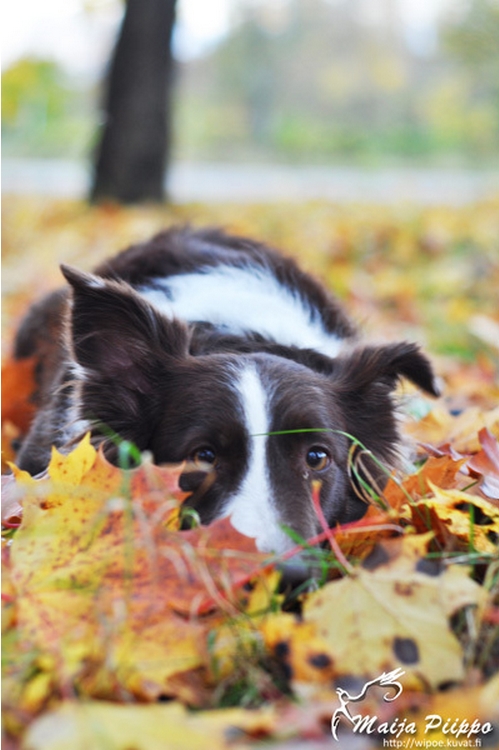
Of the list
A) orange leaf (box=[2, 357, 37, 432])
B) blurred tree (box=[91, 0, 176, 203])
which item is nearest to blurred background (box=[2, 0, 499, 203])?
blurred tree (box=[91, 0, 176, 203])

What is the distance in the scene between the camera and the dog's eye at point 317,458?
279 cm

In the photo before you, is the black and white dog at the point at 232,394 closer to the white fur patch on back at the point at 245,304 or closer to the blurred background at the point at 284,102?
the white fur patch on back at the point at 245,304

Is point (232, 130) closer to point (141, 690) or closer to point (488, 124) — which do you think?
point (488, 124)

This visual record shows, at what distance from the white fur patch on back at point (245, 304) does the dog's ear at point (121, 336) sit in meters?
0.36

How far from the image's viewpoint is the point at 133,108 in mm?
12219

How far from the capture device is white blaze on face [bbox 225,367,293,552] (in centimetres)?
236

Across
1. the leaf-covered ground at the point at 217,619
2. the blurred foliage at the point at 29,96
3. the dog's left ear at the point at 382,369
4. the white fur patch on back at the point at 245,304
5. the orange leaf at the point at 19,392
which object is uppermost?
the blurred foliage at the point at 29,96

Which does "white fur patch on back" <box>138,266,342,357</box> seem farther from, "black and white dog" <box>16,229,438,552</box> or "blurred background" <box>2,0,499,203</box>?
"blurred background" <box>2,0,499,203</box>

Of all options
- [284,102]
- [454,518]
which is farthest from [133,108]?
[284,102]

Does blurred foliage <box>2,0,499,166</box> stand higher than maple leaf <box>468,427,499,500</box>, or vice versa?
blurred foliage <box>2,0,499,166</box>

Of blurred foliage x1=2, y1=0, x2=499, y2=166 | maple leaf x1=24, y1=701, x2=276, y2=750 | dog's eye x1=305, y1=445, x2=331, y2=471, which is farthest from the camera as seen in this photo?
blurred foliage x1=2, y1=0, x2=499, y2=166

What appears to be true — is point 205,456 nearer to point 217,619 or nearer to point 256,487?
point 256,487

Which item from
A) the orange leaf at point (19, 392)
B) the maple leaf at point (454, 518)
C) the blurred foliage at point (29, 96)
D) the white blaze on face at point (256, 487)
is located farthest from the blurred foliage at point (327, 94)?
the maple leaf at point (454, 518)

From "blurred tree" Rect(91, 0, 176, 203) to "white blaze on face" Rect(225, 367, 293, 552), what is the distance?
9942 mm
